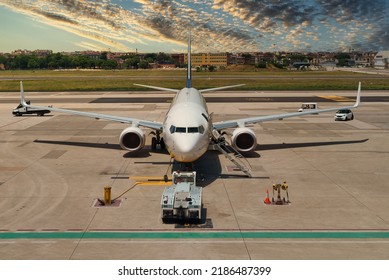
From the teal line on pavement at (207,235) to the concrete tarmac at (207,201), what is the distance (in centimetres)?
4

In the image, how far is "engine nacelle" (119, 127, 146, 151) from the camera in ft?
104

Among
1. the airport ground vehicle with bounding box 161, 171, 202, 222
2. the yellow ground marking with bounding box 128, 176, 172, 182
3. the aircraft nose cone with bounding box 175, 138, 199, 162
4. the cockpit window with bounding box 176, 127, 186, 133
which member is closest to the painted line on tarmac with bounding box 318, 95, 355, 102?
the yellow ground marking with bounding box 128, 176, 172, 182

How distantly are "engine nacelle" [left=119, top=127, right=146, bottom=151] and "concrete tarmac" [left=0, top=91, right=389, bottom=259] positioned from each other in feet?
3.59

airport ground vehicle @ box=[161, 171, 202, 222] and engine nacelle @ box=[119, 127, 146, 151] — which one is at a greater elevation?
engine nacelle @ box=[119, 127, 146, 151]

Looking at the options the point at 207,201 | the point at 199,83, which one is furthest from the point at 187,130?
the point at 199,83

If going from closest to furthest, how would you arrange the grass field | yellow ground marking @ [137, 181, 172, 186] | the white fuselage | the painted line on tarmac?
the white fuselage, yellow ground marking @ [137, 181, 172, 186], the painted line on tarmac, the grass field

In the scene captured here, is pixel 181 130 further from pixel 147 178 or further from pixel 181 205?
pixel 181 205

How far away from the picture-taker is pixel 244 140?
31922 millimetres

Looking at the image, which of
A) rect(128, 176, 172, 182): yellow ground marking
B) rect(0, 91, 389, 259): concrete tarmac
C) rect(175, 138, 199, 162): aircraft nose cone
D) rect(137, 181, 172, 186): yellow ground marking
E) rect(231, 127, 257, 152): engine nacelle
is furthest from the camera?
rect(231, 127, 257, 152): engine nacelle

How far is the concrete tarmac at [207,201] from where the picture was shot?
55.1 ft

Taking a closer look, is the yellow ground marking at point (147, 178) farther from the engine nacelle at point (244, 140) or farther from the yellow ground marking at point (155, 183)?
the engine nacelle at point (244, 140)

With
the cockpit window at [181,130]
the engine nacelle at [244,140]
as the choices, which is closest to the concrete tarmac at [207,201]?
the engine nacelle at [244,140]

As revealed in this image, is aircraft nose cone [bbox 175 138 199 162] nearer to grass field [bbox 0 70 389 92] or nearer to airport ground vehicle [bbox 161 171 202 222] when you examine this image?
airport ground vehicle [bbox 161 171 202 222]
